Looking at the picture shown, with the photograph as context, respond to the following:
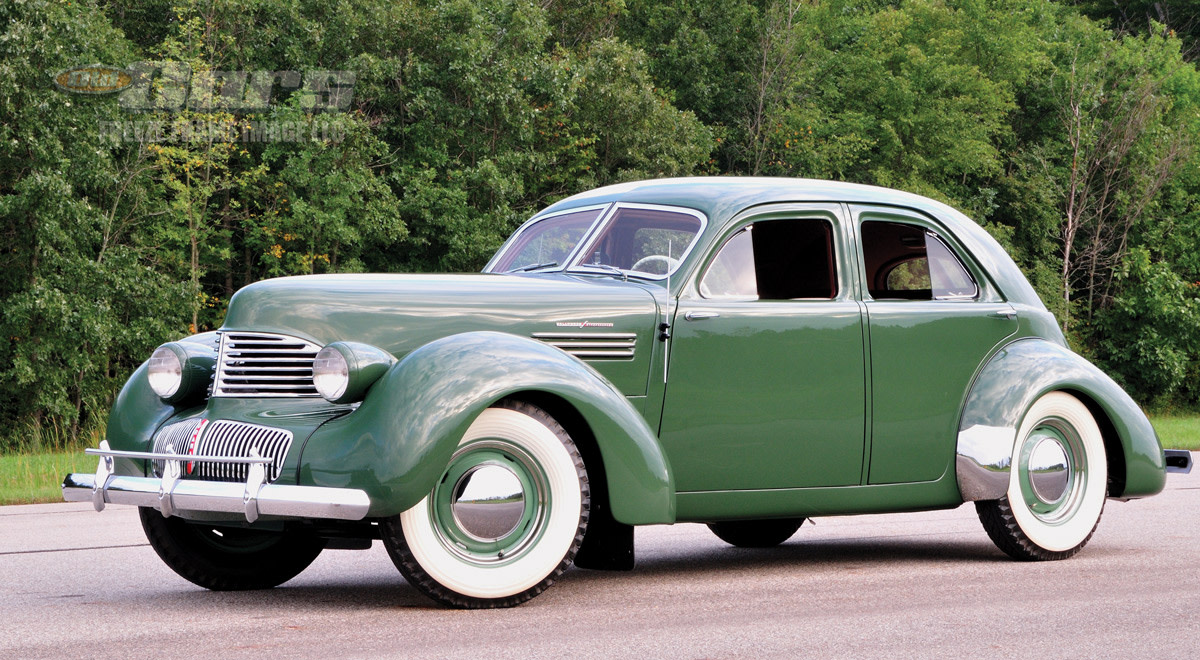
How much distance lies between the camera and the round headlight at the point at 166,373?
6352 mm

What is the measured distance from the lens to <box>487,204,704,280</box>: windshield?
676 centimetres

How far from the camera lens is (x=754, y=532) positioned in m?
8.41

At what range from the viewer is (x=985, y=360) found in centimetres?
737

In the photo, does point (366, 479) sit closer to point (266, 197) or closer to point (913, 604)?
point (913, 604)

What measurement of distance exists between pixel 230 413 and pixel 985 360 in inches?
156

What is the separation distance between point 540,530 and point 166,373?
201 centimetres

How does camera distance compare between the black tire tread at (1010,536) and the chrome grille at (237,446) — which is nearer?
the chrome grille at (237,446)

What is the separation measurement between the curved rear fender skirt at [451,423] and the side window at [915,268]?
7.14 feet

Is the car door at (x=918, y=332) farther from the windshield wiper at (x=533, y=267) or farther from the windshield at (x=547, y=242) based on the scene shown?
the windshield wiper at (x=533, y=267)

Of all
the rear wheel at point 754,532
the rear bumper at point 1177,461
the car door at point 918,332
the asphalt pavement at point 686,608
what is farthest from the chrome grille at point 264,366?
the rear bumper at point 1177,461

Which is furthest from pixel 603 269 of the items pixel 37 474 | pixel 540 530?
pixel 37 474

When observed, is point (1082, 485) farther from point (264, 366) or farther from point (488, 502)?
point (264, 366)

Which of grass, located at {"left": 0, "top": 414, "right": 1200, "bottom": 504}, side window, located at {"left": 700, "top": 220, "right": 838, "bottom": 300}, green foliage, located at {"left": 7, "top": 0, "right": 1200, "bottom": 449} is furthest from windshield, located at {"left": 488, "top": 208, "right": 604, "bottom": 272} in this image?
green foliage, located at {"left": 7, "top": 0, "right": 1200, "bottom": 449}

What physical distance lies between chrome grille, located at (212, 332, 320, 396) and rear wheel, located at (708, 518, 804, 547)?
335 cm
